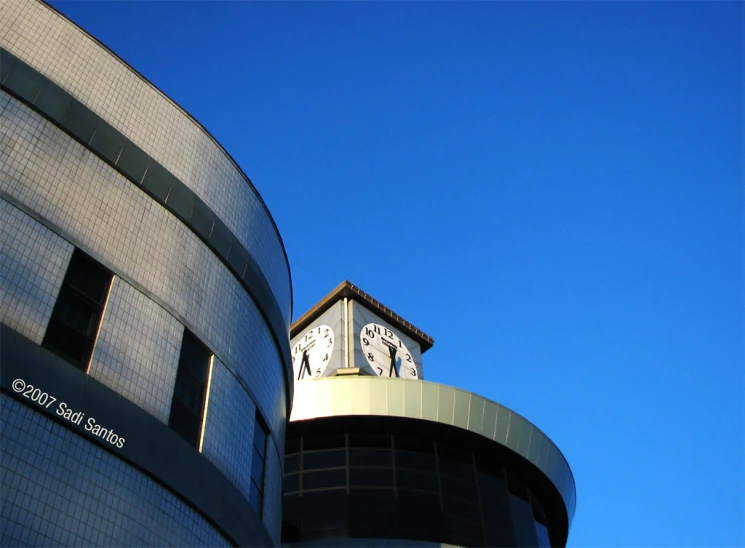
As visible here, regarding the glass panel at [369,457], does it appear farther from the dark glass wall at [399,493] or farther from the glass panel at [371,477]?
the glass panel at [371,477]

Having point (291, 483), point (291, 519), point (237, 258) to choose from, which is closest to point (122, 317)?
point (237, 258)

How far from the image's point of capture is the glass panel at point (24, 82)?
16156mm

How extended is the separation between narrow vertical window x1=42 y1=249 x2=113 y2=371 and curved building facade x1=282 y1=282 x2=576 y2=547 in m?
14.9

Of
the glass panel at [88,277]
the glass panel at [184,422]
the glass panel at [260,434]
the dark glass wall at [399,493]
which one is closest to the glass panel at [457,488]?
the dark glass wall at [399,493]

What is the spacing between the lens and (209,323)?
18250 mm

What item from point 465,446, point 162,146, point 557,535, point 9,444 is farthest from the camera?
point 557,535

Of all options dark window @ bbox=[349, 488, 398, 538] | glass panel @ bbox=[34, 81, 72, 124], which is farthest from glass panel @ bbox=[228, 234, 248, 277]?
dark window @ bbox=[349, 488, 398, 538]

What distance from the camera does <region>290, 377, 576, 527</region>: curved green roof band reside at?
3112 cm

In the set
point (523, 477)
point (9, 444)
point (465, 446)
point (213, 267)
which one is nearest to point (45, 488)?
point (9, 444)

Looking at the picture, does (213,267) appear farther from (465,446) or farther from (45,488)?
(465,446)

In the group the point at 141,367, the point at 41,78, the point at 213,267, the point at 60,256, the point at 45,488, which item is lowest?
the point at 45,488

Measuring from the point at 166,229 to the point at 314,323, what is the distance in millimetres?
25709

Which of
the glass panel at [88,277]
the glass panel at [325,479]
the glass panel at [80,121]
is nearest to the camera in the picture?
the glass panel at [88,277]

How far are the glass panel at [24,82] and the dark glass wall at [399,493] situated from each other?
56.1 feet
